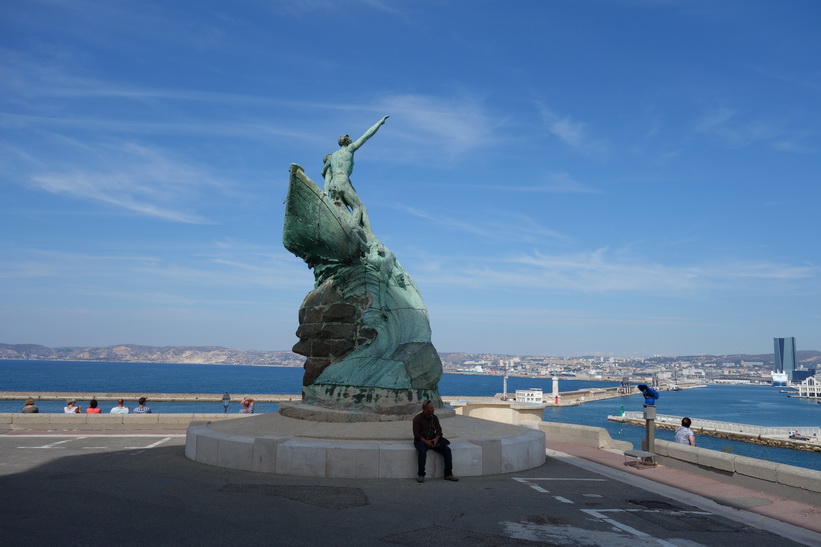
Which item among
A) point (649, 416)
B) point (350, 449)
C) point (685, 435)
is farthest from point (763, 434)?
point (350, 449)

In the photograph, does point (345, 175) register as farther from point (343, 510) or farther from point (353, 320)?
point (343, 510)

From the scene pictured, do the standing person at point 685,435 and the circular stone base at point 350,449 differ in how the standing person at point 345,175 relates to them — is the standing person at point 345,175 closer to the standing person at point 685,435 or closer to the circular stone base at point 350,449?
the circular stone base at point 350,449

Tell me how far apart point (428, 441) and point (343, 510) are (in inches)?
100.0

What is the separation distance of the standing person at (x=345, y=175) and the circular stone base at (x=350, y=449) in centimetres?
498

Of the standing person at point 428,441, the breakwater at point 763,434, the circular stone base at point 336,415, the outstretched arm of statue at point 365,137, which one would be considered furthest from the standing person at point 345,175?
the breakwater at point 763,434

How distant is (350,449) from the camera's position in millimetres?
9477

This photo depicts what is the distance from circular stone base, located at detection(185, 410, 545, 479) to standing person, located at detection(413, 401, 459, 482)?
186mm

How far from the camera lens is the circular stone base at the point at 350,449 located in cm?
952

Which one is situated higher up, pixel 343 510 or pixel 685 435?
pixel 685 435

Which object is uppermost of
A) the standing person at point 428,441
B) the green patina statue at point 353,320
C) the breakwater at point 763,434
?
the green patina statue at point 353,320

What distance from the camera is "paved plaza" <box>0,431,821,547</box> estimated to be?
6207mm

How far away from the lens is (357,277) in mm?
13398

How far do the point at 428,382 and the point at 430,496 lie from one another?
4.89m

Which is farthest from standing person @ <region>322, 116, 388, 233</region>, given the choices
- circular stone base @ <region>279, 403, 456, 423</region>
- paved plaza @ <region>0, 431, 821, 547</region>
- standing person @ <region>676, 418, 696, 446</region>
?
standing person @ <region>676, 418, 696, 446</region>
